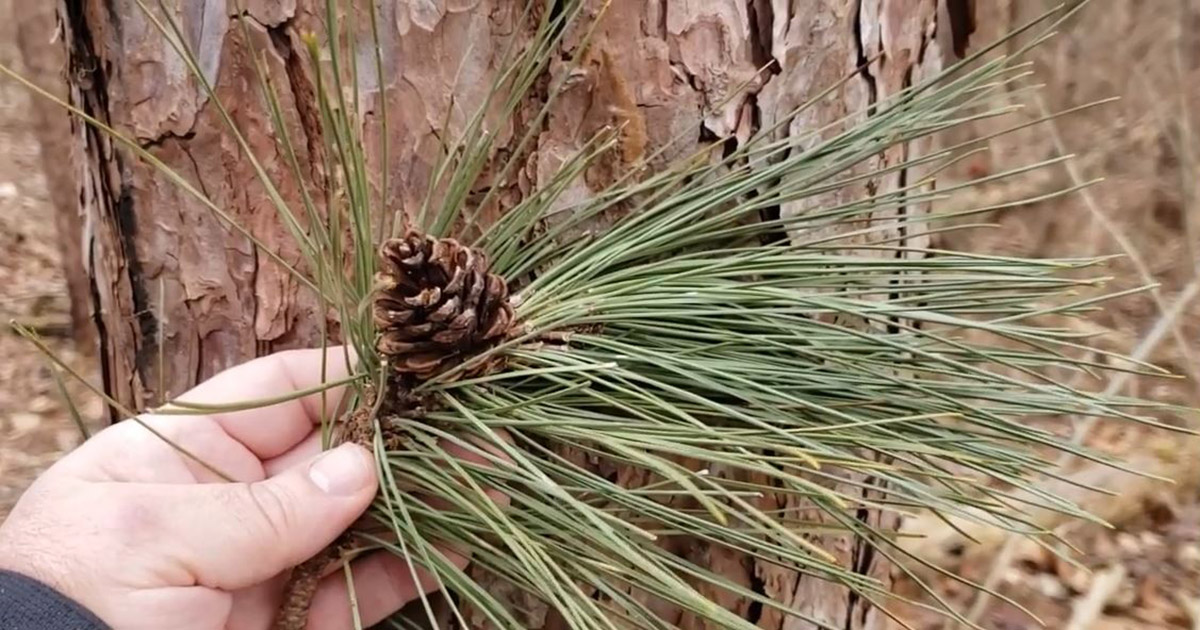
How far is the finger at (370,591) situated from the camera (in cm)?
69

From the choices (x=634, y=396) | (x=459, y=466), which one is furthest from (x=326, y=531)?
(x=634, y=396)

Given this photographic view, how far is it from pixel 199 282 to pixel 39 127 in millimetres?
1504

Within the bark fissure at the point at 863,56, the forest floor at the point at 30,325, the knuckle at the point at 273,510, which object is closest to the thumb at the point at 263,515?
the knuckle at the point at 273,510

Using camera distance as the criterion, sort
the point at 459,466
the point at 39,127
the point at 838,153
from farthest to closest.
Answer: the point at 39,127
the point at 838,153
the point at 459,466

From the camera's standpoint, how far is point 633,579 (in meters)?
0.59

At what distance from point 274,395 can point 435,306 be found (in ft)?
0.62

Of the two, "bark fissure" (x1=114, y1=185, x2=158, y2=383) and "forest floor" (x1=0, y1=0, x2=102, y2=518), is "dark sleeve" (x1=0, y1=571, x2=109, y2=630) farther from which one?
"forest floor" (x1=0, y1=0, x2=102, y2=518)

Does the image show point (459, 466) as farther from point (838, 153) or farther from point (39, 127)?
point (39, 127)

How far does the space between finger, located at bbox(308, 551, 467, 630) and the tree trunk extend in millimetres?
88

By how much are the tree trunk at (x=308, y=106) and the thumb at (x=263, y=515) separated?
11cm

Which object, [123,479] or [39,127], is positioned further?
[39,127]

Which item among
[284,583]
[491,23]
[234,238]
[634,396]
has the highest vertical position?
Answer: [491,23]

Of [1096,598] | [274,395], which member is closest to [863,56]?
[274,395]

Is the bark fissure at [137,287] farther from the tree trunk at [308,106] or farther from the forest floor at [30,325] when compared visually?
the forest floor at [30,325]
